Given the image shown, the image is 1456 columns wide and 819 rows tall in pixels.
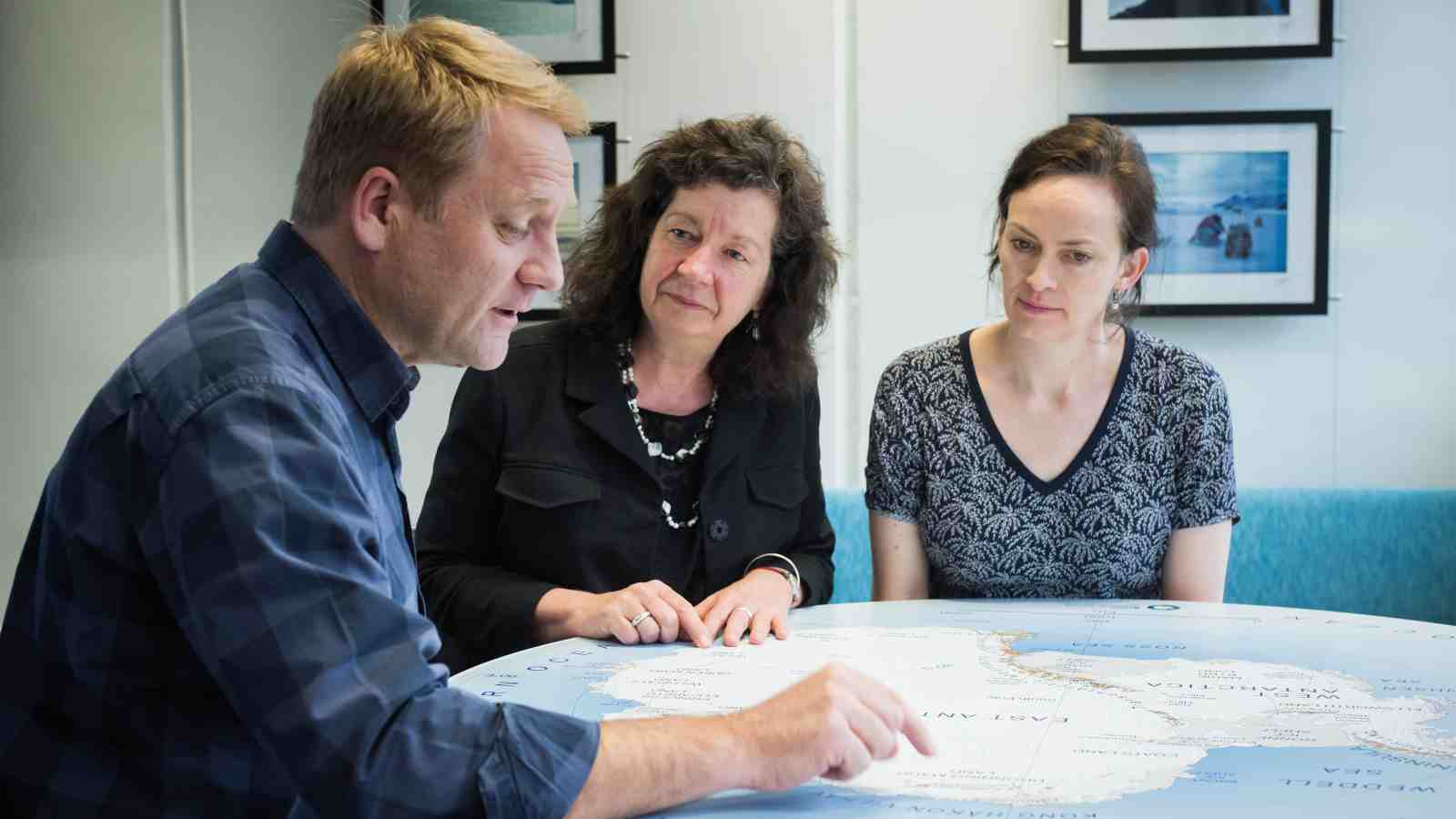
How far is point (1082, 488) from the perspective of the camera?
2.37 meters

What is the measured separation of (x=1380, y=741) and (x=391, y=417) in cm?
101

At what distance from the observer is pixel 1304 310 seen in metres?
3.44

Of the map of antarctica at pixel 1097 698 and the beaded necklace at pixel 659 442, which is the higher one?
the beaded necklace at pixel 659 442

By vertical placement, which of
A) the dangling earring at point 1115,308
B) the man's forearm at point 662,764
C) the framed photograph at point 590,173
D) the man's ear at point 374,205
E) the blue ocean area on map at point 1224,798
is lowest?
the blue ocean area on map at point 1224,798

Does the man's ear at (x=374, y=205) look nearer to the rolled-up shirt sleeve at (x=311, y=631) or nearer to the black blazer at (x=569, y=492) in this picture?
the rolled-up shirt sleeve at (x=311, y=631)

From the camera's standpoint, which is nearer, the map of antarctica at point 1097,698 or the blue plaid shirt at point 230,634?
the blue plaid shirt at point 230,634

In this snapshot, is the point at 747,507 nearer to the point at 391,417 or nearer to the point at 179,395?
the point at 391,417

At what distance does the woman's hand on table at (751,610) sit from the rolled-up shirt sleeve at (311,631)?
846 millimetres

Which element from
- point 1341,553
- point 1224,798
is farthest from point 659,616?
point 1341,553

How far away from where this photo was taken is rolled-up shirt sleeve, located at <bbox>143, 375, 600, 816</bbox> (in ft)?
3.22

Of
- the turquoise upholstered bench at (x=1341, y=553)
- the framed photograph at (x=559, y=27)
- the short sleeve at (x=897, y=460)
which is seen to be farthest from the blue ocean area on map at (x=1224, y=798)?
the framed photograph at (x=559, y=27)

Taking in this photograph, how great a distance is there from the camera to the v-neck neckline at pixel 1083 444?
93.7 inches

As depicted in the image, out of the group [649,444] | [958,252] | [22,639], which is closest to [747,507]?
[649,444]

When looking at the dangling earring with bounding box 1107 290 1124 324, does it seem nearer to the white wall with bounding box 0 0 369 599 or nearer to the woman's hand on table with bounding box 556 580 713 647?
the woman's hand on table with bounding box 556 580 713 647
